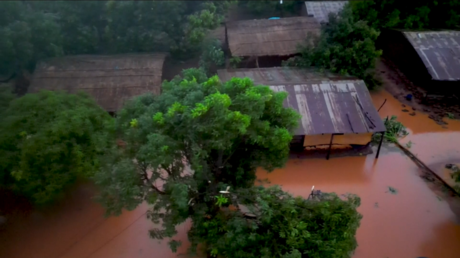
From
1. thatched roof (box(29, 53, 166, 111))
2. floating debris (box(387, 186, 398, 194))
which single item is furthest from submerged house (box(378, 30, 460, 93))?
thatched roof (box(29, 53, 166, 111))

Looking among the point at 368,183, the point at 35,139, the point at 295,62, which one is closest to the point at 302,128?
the point at 368,183

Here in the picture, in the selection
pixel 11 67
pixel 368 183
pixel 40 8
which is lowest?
pixel 368 183

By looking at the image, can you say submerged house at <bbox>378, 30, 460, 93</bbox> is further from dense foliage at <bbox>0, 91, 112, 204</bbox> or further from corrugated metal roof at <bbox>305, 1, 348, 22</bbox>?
dense foliage at <bbox>0, 91, 112, 204</bbox>

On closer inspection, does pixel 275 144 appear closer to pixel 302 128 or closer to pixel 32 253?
pixel 302 128

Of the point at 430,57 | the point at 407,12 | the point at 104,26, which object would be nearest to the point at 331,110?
the point at 430,57

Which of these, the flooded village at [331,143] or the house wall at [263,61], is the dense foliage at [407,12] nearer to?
the flooded village at [331,143]

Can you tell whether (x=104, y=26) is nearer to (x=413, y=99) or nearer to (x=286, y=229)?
(x=286, y=229)
